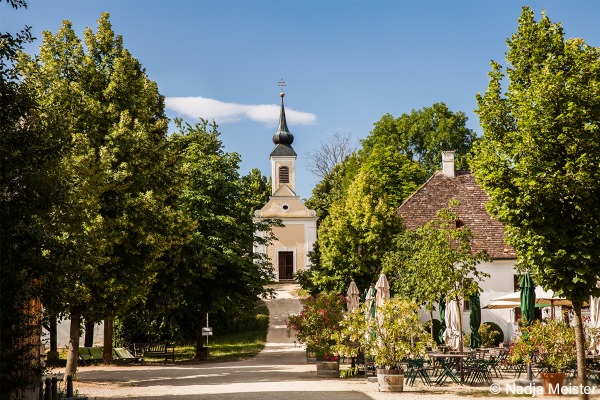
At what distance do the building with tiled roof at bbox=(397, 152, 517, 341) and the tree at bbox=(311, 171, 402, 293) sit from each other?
175 inches

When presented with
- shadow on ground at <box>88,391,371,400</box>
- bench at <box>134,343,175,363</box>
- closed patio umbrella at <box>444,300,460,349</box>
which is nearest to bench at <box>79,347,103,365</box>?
bench at <box>134,343,175,363</box>

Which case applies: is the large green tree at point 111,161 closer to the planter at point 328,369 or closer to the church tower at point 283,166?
the planter at point 328,369

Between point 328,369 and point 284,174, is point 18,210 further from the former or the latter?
point 284,174

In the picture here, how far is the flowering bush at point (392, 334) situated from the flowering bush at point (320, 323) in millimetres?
2498

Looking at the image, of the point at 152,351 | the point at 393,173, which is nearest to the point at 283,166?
the point at 393,173

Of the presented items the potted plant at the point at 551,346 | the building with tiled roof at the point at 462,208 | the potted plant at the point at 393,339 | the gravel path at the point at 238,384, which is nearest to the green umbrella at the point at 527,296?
the gravel path at the point at 238,384

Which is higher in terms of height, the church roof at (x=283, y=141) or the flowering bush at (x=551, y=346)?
the church roof at (x=283, y=141)

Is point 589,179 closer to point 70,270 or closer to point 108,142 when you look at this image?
point 70,270

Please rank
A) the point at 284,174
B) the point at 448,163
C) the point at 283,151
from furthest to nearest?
1. the point at 283,151
2. the point at 284,174
3. the point at 448,163

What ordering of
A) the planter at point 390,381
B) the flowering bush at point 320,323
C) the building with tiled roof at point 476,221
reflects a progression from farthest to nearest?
the building with tiled roof at point 476,221 < the flowering bush at point 320,323 < the planter at point 390,381

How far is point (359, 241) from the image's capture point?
1393 inches

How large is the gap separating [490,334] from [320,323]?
12722 millimetres

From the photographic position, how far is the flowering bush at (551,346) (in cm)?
1614

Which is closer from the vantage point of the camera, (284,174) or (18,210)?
(18,210)
